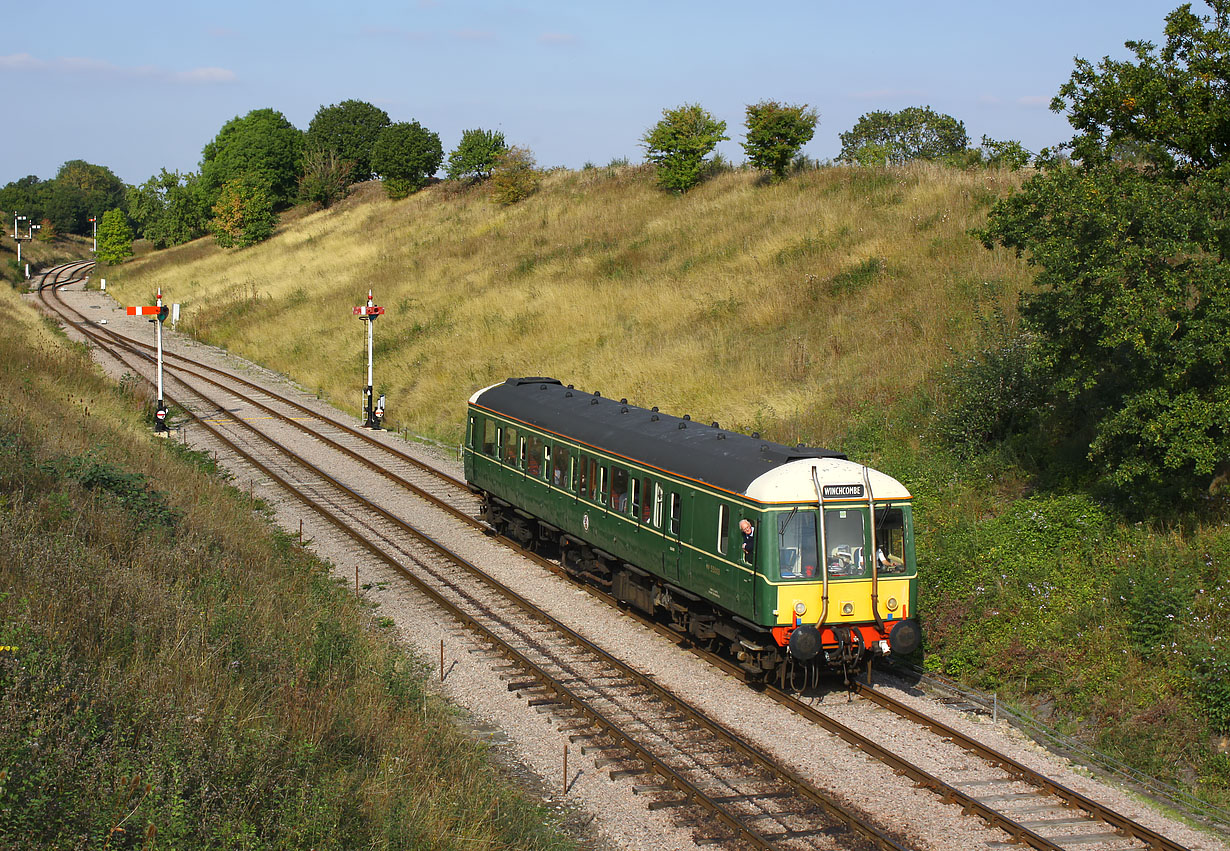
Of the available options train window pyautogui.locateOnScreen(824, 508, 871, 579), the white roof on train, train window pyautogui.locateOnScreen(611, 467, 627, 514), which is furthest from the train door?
train window pyautogui.locateOnScreen(824, 508, 871, 579)

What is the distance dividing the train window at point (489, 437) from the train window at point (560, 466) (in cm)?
284

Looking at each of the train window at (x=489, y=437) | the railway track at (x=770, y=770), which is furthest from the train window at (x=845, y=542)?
the train window at (x=489, y=437)

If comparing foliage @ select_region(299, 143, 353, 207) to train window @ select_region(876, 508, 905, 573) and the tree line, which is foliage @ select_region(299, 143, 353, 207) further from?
train window @ select_region(876, 508, 905, 573)

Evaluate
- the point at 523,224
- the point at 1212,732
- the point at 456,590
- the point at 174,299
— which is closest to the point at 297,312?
the point at 523,224

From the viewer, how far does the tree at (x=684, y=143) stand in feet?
161

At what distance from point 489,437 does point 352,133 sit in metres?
70.0

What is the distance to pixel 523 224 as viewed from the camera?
54.3m

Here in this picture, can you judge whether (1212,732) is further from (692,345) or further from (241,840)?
(692,345)

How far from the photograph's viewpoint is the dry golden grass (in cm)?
2614

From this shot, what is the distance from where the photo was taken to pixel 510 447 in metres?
20.8

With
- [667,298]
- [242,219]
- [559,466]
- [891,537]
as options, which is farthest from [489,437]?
[242,219]

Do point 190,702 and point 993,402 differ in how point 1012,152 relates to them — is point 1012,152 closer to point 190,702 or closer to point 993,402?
point 993,402

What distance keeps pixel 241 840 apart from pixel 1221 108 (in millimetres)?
14558

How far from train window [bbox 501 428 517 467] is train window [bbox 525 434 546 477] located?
1.92 ft
